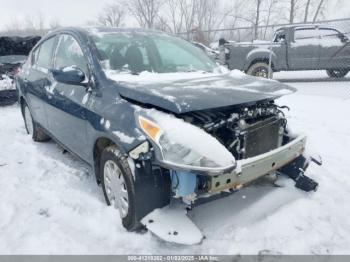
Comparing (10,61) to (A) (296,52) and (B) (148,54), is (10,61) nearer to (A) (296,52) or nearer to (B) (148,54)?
(B) (148,54)

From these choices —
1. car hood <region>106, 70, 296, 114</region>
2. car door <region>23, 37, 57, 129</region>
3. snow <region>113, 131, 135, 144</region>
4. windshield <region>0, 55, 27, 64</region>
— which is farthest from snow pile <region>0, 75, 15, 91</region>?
snow <region>113, 131, 135, 144</region>

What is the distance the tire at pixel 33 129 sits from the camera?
5.35m

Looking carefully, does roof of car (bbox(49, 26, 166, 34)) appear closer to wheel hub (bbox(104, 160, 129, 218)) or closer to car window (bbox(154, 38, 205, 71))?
car window (bbox(154, 38, 205, 71))

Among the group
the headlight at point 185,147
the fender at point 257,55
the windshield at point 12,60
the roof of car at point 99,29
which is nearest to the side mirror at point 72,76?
the roof of car at point 99,29

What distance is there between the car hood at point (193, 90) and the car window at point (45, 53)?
5.42 ft

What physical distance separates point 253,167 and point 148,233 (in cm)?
103

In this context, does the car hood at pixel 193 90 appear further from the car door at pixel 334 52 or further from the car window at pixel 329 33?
Answer: the car window at pixel 329 33

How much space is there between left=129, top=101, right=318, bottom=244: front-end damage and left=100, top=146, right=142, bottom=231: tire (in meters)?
0.15

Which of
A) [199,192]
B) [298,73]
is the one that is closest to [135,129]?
[199,192]

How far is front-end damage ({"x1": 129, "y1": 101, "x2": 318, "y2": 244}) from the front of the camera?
98.0 inches

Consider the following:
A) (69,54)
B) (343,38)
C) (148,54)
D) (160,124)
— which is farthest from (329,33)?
(160,124)

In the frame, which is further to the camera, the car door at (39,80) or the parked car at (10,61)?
the parked car at (10,61)

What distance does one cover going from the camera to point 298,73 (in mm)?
14375

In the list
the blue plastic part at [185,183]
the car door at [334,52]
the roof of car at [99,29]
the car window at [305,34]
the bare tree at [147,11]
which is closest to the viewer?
the blue plastic part at [185,183]
